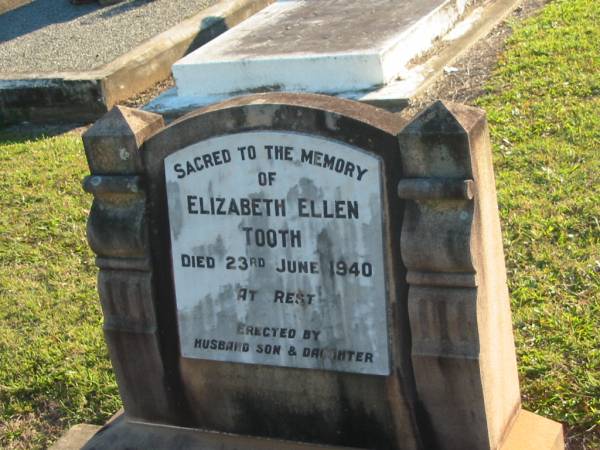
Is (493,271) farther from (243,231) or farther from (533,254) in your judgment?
(533,254)

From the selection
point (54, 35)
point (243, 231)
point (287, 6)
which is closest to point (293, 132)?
point (243, 231)

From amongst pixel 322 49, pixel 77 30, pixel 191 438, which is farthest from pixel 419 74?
pixel 77 30

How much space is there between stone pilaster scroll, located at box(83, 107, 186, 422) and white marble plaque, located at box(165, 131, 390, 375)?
121 millimetres

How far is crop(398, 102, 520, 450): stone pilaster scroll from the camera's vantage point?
3303 mm

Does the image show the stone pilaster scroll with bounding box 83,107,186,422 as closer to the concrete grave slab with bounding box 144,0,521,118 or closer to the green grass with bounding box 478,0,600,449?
the green grass with bounding box 478,0,600,449

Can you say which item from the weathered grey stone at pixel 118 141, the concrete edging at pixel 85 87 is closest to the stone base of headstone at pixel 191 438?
the weathered grey stone at pixel 118 141

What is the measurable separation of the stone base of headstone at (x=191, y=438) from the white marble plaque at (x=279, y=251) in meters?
0.32

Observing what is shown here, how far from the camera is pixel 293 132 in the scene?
3.54 metres

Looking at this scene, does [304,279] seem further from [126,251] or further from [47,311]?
[47,311]

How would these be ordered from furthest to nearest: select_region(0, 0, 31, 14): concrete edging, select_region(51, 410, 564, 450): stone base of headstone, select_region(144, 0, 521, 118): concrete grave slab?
select_region(0, 0, 31, 14): concrete edging
select_region(144, 0, 521, 118): concrete grave slab
select_region(51, 410, 564, 450): stone base of headstone

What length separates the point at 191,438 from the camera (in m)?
3.96

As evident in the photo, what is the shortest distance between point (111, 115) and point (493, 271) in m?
1.51

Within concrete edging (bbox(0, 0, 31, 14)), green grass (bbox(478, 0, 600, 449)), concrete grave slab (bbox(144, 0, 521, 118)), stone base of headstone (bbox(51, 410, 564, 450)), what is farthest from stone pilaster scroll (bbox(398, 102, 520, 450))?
concrete edging (bbox(0, 0, 31, 14))

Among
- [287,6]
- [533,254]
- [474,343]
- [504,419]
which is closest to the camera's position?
[474,343]
